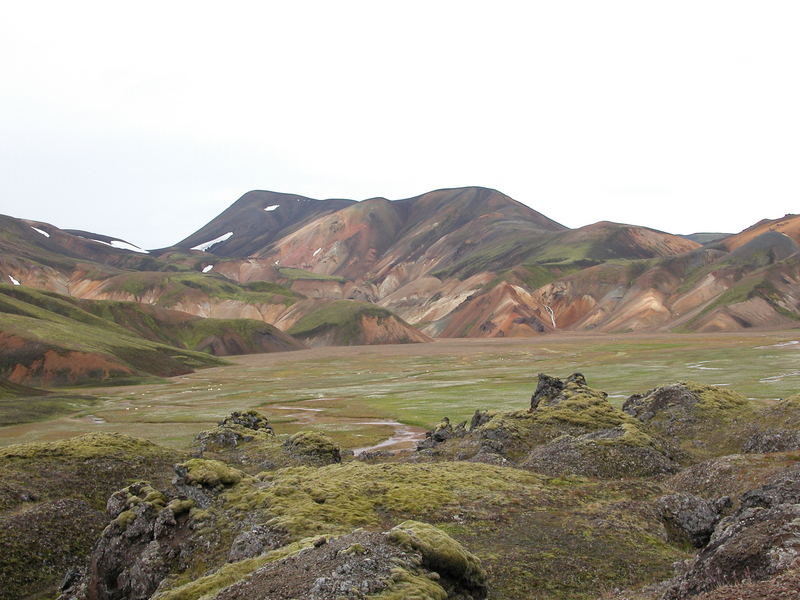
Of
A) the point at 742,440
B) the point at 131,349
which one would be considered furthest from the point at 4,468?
the point at 131,349

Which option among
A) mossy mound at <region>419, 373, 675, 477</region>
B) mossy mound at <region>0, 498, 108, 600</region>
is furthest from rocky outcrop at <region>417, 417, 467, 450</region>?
mossy mound at <region>0, 498, 108, 600</region>

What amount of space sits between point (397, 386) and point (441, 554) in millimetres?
91254

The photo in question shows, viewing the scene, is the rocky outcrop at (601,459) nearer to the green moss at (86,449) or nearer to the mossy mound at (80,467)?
the mossy mound at (80,467)

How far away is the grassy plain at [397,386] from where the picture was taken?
67.5 m

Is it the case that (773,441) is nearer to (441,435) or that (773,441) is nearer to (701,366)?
(441,435)

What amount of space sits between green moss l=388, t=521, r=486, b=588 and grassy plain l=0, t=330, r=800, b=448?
3814 centimetres

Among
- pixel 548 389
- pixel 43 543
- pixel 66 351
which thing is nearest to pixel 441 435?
pixel 548 389

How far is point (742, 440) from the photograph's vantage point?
35312 millimetres

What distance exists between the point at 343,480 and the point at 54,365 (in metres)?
128

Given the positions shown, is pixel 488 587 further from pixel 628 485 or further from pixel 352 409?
pixel 352 409

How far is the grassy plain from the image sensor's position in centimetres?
6750

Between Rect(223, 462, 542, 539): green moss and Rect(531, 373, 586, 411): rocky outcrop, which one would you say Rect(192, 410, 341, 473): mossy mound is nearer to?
Rect(223, 462, 542, 539): green moss

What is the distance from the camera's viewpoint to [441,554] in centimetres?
1590

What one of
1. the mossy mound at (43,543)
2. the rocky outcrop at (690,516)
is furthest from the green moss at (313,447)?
the rocky outcrop at (690,516)
